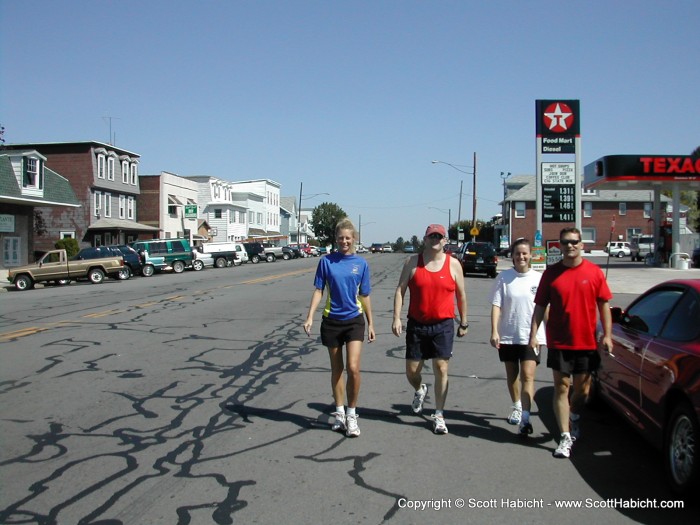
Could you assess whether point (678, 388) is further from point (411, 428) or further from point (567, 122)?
point (567, 122)

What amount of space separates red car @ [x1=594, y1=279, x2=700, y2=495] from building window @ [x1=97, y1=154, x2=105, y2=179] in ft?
156

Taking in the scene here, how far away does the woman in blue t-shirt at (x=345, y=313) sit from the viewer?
19.2 ft

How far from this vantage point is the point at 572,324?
5.27 metres

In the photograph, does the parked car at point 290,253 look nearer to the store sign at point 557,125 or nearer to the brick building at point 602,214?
the brick building at point 602,214

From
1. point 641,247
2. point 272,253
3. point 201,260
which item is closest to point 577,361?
point 201,260

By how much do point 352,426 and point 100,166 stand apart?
4750 centimetres

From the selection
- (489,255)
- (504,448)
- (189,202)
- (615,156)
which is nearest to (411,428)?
(504,448)

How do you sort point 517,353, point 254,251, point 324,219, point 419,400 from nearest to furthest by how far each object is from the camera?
point 517,353, point 419,400, point 254,251, point 324,219

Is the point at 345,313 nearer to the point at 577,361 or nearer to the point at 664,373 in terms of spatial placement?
the point at 577,361

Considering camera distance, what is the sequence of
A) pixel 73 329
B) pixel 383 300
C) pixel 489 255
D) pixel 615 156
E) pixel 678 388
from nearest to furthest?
pixel 678 388 < pixel 73 329 < pixel 383 300 < pixel 489 255 < pixel 615 156

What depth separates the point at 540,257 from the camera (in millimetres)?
23188

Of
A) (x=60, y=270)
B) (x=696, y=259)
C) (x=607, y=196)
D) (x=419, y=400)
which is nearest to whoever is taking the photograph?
(x=419, y=400)

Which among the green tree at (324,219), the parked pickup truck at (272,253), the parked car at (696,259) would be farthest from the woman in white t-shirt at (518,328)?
the green tree at (324,219)

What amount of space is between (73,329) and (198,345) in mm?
3389
